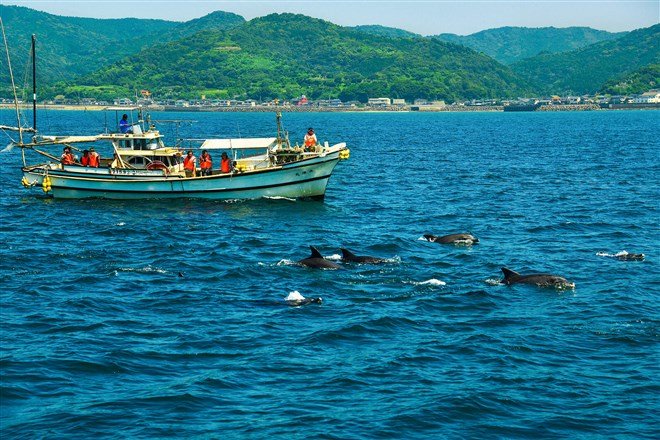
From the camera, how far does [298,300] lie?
1255 inches

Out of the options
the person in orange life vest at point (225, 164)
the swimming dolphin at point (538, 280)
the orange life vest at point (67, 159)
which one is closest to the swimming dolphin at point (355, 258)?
the swimming dolphin at point (538, 280)

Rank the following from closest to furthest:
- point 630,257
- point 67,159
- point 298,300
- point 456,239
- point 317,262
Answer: point 298,300, point 317,262, point 630,257, point 456,239, point 67,159

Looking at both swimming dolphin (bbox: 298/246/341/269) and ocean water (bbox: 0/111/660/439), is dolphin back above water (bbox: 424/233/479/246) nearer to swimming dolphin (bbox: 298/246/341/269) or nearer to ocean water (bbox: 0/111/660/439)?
ocean water (bbox: 0/111/660/439)

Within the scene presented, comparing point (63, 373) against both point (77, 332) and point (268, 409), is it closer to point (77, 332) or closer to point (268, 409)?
point (77, 332)

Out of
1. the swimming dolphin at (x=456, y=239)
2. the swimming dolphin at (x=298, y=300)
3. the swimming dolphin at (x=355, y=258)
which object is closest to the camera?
the swimming dolphin at (x=298, y=300)

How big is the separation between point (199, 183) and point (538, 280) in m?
27.7

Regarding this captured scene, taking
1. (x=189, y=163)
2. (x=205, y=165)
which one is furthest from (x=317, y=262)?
(x=189, y=163)

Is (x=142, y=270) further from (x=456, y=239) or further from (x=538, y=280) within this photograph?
(x=538, y=280)

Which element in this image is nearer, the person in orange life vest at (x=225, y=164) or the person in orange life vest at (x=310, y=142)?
the person in orange life vest at (x=225, y=164)

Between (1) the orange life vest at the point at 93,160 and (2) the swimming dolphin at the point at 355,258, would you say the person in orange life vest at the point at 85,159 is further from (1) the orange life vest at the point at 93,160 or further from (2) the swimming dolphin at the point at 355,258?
(2) the swimming dolphin at the point at 355,258

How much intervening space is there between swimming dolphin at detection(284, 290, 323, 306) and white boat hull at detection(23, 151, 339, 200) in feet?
82.0

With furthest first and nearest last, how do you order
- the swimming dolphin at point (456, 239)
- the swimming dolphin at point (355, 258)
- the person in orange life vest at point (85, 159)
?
the person in orange life vest at point (85, 159), the swimming dolphin at point (456, 239), the swimming dolphin at point (355, 258)

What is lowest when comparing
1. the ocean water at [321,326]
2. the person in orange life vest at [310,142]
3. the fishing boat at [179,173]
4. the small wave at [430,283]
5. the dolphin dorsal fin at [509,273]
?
the ocean water at [321,326]

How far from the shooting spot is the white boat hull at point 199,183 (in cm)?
5650
